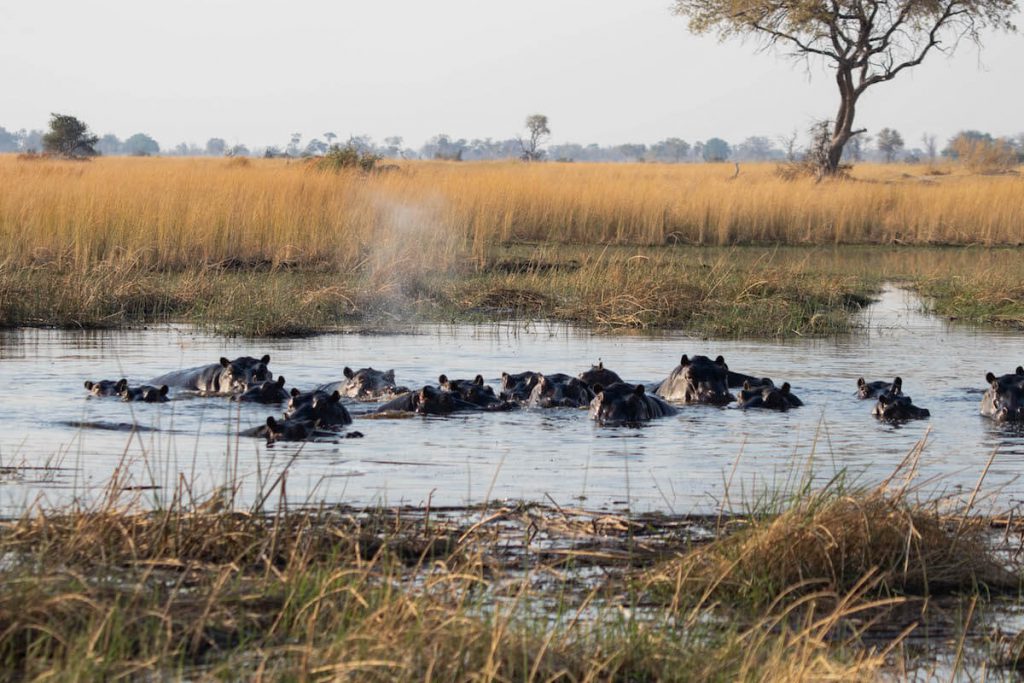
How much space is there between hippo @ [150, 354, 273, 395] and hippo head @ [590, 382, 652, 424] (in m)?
2.12

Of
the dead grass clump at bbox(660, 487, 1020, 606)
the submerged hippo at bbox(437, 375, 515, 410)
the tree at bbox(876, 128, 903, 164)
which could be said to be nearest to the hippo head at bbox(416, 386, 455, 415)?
the submerged hippo at bbox(437, 375, 515, 410)

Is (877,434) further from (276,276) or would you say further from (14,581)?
(276,276)

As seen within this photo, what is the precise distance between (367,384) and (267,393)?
1.97ft

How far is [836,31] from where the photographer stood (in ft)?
102

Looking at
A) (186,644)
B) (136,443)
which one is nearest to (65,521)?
(186,644)

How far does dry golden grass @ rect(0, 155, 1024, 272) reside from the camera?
47.2ft

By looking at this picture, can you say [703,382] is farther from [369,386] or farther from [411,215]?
[411,215]

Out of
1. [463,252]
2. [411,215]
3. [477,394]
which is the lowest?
[477,394]

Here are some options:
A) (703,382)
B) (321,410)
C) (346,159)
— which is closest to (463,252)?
(703,382)

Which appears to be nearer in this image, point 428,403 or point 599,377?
point 428,403

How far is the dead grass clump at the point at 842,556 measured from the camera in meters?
4.31

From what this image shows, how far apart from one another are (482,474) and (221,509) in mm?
1720

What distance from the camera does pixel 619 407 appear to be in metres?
8.09

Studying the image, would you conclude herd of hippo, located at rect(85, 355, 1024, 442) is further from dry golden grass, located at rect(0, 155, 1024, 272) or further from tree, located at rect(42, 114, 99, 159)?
tree, located at rect(42, 114, 99, 159)
